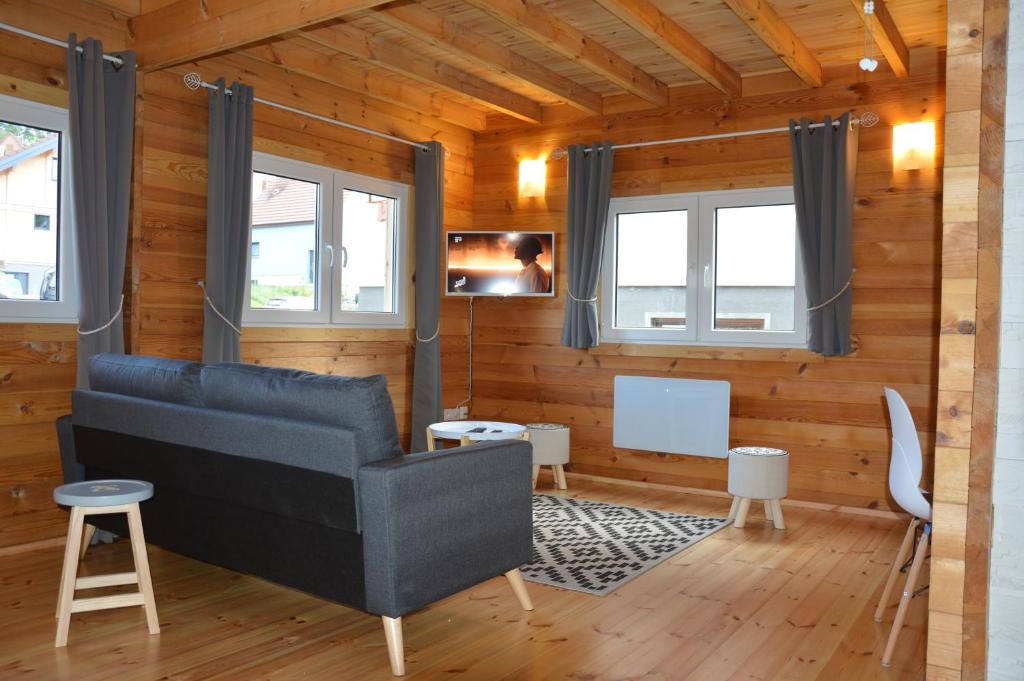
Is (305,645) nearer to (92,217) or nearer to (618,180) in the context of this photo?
(92,217)

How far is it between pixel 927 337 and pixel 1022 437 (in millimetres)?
2931

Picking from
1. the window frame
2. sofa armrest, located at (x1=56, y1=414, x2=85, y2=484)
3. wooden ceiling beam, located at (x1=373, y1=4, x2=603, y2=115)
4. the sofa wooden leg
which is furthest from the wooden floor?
wooden ceiling beam, located at (x1=373, y1=4, x2=603, y2=115)

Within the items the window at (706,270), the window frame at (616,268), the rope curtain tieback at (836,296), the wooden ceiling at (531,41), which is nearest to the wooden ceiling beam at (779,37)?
the wooden ceiling at (531,41)

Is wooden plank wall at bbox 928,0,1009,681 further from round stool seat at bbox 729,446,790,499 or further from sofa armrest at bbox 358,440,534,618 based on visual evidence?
round stool seat at bbox 729,446,790,499

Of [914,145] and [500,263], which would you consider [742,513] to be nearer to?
[914,145]

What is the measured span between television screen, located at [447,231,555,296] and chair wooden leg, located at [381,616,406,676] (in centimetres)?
366

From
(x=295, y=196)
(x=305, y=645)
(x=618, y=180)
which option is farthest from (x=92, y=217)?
(x=618, y=180)

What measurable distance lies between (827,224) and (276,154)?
10.9ft

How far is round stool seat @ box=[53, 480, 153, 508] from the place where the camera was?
2.92 meters

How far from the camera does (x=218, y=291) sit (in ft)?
15.3

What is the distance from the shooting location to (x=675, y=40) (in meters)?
4.75

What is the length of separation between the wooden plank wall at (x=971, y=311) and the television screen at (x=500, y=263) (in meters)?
3.96

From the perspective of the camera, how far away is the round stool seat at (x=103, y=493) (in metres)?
2.92

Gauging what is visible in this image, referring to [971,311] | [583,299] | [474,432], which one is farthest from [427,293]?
[971,311]
